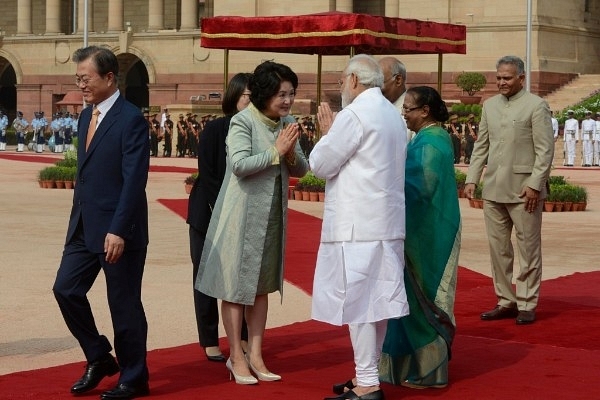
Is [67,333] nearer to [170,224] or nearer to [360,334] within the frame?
[360,334]

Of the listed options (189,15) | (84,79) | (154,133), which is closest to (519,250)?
(84,79)

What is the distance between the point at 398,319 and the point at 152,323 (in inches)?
112

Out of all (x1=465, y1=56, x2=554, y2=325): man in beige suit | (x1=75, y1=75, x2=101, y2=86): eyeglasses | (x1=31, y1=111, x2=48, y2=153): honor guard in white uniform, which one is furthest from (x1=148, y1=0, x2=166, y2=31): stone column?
(x1=75, y1=75, x2=101, y2=86): eyeglasses

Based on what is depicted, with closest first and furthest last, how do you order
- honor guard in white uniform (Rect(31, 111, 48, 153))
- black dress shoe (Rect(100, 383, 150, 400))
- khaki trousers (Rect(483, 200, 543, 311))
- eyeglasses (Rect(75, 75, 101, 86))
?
black dress shoe (Rect(100, 383, 150, 400))
eyeglasses (Rect(75, 75, 101, 86))
khaki trousers (Rect(483, 200, 543, 311))
honor guard in white uniform (Rect(31, 111, 48, 153))

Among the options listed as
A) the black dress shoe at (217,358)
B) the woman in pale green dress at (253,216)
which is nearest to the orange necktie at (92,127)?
the woman in pale green dress at (253,216)

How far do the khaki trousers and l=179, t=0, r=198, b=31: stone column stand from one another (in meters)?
50.2

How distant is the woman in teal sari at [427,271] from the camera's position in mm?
8320

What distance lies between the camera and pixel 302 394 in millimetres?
8008

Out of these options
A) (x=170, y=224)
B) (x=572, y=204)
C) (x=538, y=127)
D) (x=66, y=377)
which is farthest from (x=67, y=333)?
(x=572, y=204)

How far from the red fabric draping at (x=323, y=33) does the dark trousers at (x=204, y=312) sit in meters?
16.2

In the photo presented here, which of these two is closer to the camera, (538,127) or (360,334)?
(360,334)

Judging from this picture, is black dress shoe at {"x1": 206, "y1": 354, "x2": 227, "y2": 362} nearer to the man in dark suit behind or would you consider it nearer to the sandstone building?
the man in dark suit behind

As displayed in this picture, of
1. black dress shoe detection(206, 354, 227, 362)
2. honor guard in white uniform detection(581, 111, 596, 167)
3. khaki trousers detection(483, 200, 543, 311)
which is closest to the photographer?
black dress shoe detection(206, 354, 227, 362)

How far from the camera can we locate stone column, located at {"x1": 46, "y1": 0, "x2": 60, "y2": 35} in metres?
67.4
